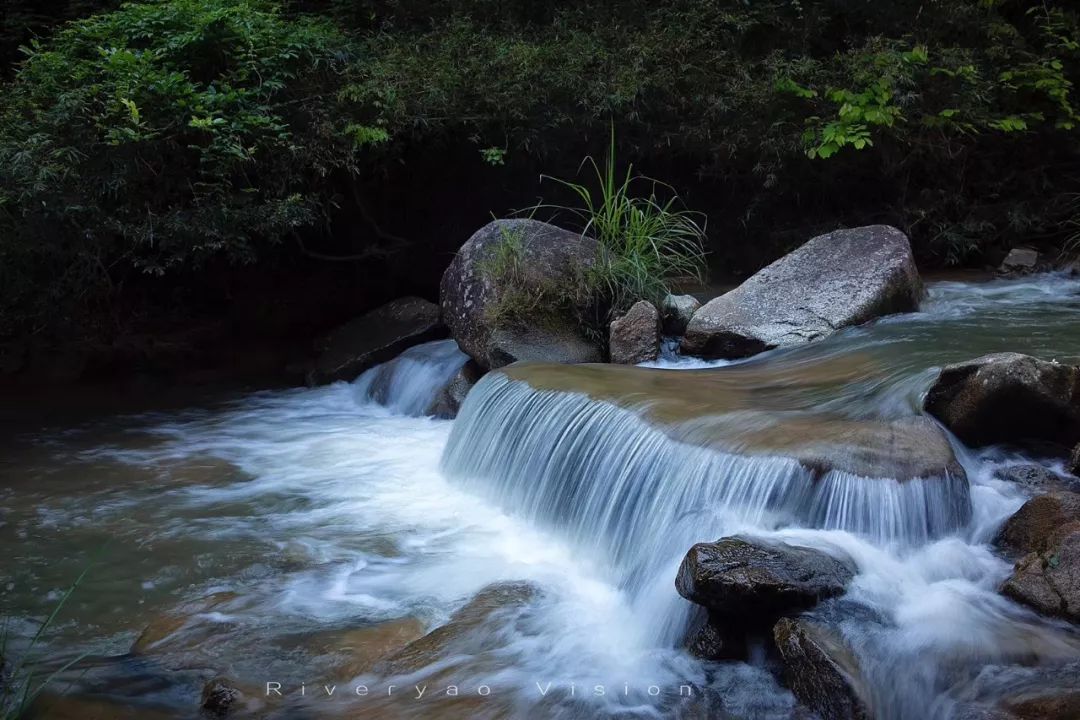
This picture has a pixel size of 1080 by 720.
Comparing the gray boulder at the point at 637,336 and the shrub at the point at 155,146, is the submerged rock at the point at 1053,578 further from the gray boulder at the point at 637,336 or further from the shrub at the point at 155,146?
the shrub at the point at 155,146

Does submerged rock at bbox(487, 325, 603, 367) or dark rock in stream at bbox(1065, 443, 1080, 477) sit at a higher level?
submerged rock at bbox(487, 325, 603, 367)

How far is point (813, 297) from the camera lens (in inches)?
261

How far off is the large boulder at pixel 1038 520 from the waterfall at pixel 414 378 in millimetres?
4273

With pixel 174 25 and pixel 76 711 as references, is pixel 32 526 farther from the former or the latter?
pixel 174 25

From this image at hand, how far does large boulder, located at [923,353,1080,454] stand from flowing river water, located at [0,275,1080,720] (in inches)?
5.3

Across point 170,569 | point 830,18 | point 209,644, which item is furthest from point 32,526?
point 830,18

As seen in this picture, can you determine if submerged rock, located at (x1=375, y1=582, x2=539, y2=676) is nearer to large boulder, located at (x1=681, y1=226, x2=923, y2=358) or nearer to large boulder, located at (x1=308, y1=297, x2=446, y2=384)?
large boulder, located at (x1=681, y1=226, x2=923, y2=358)

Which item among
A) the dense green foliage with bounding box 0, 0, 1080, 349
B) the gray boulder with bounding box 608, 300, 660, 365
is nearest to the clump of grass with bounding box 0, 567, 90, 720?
the gray boulder with bounding box 608, 300, 660, 365

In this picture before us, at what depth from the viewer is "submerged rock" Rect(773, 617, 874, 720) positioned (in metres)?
2.99

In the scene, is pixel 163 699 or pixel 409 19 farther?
pixel 409 19

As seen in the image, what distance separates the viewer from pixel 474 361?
717 centimetres

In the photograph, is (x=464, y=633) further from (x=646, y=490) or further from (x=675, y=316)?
(x=675, y=316)

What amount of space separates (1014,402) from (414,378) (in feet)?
15.2

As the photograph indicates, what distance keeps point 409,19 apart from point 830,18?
408 centimetres
